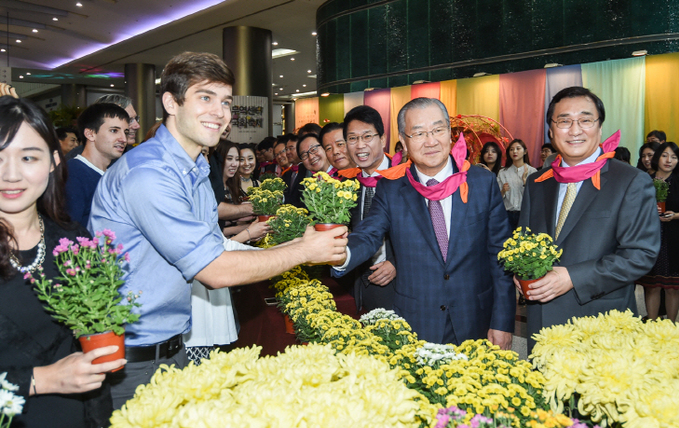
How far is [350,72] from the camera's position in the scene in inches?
473

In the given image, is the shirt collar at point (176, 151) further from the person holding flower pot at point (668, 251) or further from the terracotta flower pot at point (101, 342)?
the person holding flower pot at point (668, 251)

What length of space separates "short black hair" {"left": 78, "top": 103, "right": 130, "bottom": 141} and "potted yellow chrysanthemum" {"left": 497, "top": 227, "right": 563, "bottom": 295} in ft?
8.57

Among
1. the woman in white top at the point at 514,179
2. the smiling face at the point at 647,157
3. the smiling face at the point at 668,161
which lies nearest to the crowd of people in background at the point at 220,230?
the smiling face at the point at 668,161

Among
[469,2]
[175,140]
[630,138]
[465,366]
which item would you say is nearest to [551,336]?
[465,366]

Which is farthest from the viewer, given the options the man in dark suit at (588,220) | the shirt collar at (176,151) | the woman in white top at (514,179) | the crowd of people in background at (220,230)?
the woman in white top at (514,179)

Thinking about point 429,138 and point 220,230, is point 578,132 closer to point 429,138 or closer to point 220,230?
point 429,138

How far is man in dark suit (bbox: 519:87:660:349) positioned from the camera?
2047 mm

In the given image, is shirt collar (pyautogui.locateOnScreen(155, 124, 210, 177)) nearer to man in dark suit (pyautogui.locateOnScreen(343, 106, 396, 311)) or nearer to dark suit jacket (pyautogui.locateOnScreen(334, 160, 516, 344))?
dark suit jacket (pyautogui.locateOnScreen(334, 160, 516, 344))

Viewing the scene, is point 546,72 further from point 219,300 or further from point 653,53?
point 219,300

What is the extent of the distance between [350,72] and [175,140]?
10.8 m

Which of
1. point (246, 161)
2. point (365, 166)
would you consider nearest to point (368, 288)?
point (365, 166)

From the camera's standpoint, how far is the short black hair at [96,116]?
3.14 m

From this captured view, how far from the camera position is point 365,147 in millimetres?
3262

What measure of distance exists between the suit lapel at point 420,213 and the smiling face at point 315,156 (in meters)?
1.97
